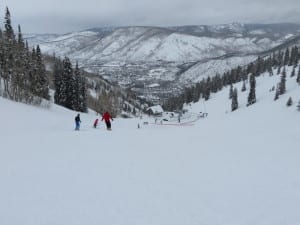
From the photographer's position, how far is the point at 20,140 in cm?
2106

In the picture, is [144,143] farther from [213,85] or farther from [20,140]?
[213,85]

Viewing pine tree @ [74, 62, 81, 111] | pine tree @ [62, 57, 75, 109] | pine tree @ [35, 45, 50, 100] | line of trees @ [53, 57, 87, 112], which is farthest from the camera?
pine tree @ [74, 62, 81, 111]

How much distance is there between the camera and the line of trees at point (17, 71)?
47.4 m

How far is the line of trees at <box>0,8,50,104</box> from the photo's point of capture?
47.4 m

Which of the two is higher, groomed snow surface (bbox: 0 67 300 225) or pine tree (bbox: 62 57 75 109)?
groomed snow surface (bbox: 0 67 300 225)

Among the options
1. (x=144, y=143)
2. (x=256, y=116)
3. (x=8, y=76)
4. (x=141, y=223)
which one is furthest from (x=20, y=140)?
(x=256, y=116)

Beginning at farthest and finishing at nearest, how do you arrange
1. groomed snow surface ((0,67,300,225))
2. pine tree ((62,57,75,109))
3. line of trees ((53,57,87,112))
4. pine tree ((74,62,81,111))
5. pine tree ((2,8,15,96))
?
pine tree ((74,62,81,111)), line of trees ((53,57,87,112)), pine tree ((62,57,75,109)), pine tree ((2,8,15,96)), groomed snow surface ((0,67,300,225))

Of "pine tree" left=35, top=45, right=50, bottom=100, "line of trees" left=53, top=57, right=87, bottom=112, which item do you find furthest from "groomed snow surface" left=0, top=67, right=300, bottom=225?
"line of trees" left=53, top=57, right=87, bottom=112

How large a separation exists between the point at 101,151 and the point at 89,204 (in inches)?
333

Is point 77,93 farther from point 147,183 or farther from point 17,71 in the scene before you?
point 147,183

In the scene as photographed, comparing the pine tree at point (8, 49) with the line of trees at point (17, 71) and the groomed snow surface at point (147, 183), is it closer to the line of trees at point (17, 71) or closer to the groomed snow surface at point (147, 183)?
the line of trees at point (17, 71)

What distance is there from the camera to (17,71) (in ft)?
158

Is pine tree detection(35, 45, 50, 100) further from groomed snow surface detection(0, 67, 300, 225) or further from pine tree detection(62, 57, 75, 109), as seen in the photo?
groomed snow surface detection(0, 67, 300, 225)

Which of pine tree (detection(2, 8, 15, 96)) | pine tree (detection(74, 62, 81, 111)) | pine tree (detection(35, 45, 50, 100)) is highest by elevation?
pine tree (detection(2, 8, 15, 96))
